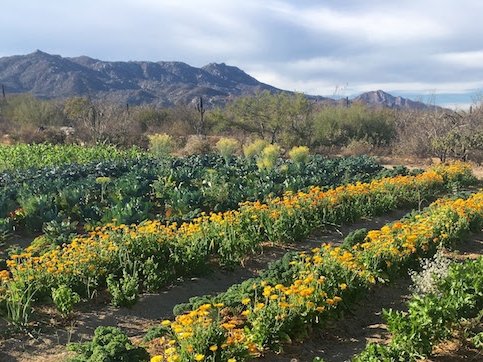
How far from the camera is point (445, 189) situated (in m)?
15.3

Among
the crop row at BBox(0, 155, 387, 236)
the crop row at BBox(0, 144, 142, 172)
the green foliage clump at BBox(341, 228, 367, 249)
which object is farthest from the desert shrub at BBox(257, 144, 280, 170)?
the green foliage clump at BBox(341, 228, 367, 249)

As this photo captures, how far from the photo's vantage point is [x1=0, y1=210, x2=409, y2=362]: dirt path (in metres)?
5.31

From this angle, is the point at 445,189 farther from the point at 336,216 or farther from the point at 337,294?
the point at 337,294

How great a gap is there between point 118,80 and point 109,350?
163365mm

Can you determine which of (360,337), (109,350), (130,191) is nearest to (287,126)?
(130,191)

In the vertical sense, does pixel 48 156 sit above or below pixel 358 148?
below

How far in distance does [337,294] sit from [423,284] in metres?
1.00

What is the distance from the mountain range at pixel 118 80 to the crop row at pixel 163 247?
94825mm

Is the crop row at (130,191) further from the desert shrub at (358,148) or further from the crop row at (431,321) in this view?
the desert shrub at (358,148)

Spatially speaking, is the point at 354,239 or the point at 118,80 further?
the point at 118,80

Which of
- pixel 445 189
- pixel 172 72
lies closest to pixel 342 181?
pixel 445 189

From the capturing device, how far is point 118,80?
522ft

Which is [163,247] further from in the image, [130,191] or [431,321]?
[130,191]

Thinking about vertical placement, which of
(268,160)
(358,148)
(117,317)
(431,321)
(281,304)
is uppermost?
(358,148)
